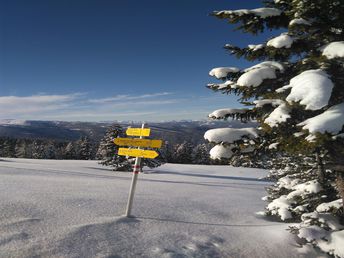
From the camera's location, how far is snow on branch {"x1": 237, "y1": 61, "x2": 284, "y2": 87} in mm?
4816

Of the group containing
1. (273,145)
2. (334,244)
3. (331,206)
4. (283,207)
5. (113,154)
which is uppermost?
(273,145)

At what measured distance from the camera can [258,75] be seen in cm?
492

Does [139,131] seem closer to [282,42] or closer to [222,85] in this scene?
[222,85]

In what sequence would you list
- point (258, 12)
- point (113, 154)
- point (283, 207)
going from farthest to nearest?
point (113, 154) < point (283, 207) < point (258, 12)

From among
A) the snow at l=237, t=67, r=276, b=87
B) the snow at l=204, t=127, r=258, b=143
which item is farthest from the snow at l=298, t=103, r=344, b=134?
the snow at l=204, t=127, r=258, b=143

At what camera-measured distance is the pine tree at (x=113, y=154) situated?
27750 mm

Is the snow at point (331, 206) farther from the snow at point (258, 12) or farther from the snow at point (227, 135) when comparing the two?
the snow at point (258, 12)

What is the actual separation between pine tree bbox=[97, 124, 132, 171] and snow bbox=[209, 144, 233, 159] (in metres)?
22.4

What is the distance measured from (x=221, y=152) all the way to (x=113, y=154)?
2473 cm

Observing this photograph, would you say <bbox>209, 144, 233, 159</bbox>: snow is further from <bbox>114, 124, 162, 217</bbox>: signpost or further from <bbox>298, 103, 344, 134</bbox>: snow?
<bbox>114, 124, 162, 217</bbox>: signpost

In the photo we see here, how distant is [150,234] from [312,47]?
4.63 meters

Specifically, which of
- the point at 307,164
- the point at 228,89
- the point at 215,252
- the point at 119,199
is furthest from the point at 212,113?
the point at 119,199

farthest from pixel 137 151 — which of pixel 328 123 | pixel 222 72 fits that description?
pixel 328 123

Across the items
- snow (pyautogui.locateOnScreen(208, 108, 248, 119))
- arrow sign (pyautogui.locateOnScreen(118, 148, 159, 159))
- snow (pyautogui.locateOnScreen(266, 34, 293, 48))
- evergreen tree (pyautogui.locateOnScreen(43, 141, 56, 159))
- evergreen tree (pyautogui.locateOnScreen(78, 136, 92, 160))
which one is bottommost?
evergreen tree (pyautogui.locateOnScreen(43, 141, 56, 159))
